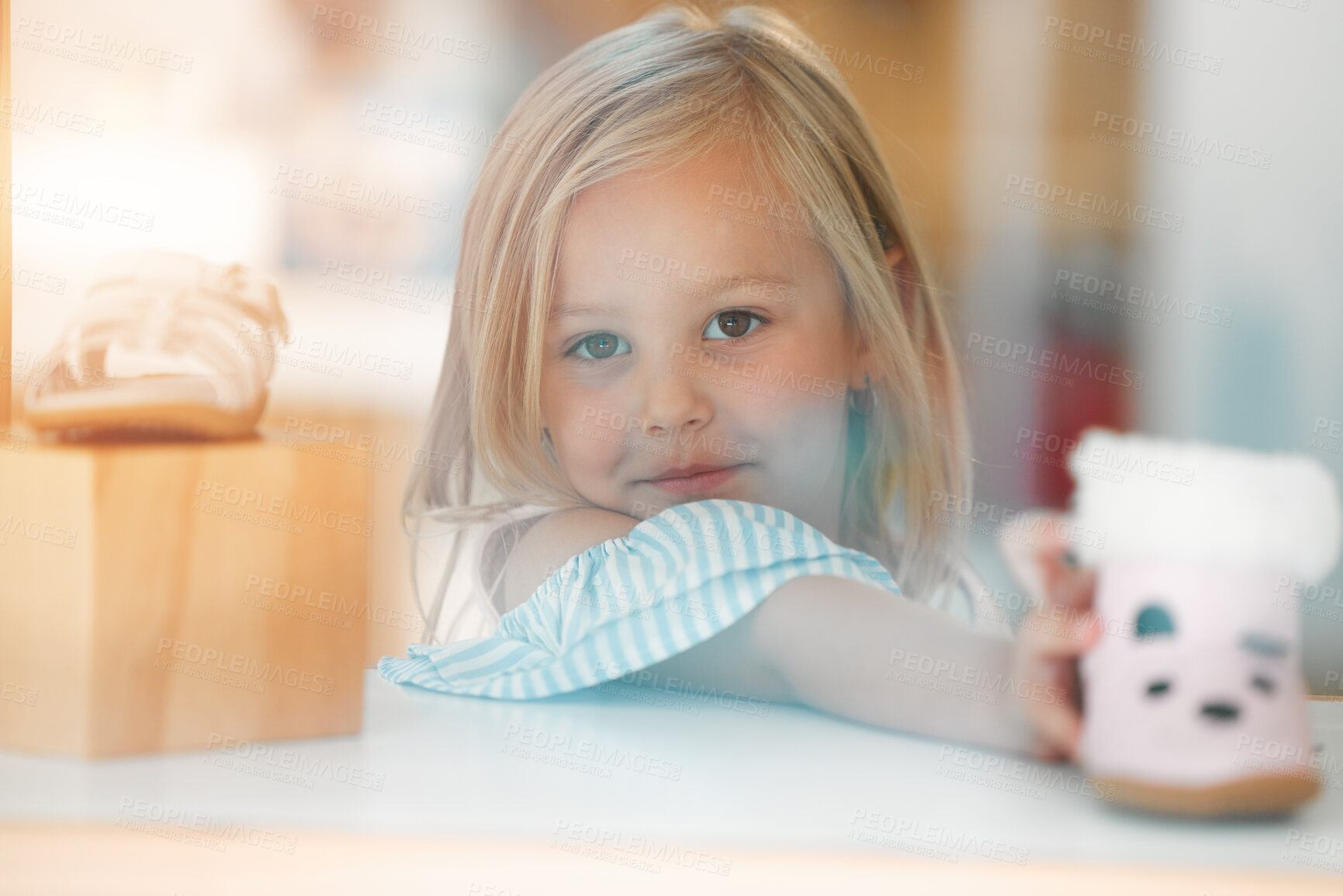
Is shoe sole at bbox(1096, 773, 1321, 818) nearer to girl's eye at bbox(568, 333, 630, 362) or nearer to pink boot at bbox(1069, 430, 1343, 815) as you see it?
pink boot at bbox(1069, 430, 1343, 815)

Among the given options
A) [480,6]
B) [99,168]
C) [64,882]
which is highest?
[480,6]

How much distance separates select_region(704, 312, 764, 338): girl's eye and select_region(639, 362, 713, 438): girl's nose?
1.1 inches

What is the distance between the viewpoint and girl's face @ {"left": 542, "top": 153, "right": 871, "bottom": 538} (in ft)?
2.06

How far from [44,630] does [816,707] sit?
Result: 0.96 feet

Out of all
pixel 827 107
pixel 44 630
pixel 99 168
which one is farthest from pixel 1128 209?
pixel 44 630

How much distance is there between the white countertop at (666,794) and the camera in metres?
0.30

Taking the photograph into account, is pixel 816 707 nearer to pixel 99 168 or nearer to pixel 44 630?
pixel 44 630

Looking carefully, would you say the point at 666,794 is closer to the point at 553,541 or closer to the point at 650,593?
the point at 650,593

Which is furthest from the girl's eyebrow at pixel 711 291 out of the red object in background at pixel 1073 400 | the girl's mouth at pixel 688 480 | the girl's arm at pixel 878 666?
the red object in background at pixel 1073 400

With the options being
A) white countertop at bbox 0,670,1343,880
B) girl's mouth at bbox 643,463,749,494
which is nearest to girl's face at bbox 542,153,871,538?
girl's mouth at bbox 643,463,749,494

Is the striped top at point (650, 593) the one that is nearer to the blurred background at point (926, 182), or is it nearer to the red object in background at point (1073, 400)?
the blurred background at point (926, 182)

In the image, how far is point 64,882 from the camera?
301 mm

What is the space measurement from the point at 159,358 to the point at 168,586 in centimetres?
8

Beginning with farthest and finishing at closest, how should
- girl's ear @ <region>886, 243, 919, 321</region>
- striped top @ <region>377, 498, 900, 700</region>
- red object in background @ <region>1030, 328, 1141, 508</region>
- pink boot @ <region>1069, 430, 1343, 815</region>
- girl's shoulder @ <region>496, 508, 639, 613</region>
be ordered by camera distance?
red object in background @ <region>1030, 328, 1141, 508</region>, girl's ear @ <region>886, 243, 919, 321</region>, girl's shoulder @ <region>496, 508, 639, 613</region>, striped top @ <region>377, 498, 900, 700</region>, pink boot @ <region>1069, 430, 1343, 815</region>
